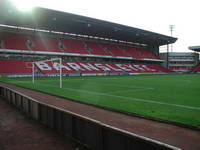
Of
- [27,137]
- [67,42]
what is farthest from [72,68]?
[27,137]

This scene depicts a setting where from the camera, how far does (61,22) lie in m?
49.2

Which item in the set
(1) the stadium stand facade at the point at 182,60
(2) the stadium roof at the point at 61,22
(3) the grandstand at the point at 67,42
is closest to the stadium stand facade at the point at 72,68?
(3) the grandstand at the point at 67,42

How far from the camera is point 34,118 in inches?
368

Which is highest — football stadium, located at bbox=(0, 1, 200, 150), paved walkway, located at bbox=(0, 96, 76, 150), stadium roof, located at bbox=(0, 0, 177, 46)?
stadium roof, located at bbox=(0, 0, 177, 46)

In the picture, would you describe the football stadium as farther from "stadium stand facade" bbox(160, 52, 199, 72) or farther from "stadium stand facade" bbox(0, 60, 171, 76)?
"stadium stand facade" bbox(160, 52, 199, 72)

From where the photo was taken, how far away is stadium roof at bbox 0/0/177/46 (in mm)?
41875

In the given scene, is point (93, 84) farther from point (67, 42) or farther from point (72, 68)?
point (67, 42)

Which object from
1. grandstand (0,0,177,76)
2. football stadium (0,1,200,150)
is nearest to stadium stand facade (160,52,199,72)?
football stadium (0,1,200,150)

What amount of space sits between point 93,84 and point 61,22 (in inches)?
1091

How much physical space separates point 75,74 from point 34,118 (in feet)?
133

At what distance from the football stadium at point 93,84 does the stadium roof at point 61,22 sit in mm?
174

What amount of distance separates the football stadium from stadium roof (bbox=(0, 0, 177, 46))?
0.57ft

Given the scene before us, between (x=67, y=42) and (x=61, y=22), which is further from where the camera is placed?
(x=67, y=42)

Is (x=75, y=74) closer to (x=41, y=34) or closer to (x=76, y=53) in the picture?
(x=76, y=53)
